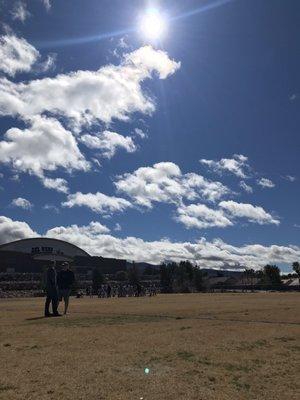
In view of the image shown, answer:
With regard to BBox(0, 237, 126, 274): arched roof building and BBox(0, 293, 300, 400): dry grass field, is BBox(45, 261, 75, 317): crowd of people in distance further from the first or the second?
BBox(0, 237, 126, 274): arched roof building

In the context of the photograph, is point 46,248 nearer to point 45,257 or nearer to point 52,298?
point 45,257

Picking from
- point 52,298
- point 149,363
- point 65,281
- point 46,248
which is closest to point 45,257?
point 46,248

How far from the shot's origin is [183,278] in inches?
5723

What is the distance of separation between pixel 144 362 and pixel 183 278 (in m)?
139

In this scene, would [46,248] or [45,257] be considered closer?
[45,257]

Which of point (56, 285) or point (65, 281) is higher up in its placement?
point (65, 281)

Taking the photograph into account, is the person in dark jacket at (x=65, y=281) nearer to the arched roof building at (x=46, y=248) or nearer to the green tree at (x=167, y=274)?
the arched roof building at (x=46, y=248)

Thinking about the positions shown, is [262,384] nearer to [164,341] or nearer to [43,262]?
[164,341]

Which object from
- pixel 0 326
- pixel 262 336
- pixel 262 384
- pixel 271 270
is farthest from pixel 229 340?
pixel 271 270

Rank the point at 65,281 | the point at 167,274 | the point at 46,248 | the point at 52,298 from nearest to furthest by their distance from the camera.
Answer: the point at 52,298 < the point at 65,281 < the point at 46,248 < the point at 167,274

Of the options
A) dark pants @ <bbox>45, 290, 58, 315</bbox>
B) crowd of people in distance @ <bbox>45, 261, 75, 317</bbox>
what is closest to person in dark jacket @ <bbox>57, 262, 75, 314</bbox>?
crowd of people in distance @ <bbox>45, 261, 75, 317</bbox>

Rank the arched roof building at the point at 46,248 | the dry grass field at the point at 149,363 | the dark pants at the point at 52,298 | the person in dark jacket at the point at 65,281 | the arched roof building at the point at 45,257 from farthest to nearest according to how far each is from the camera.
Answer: the arched roof building at the point at 46,248
the arched roof building at the point at 45,257
the person in dark jacket at the point at 65,281
the dark pants at the point at 52,298
the dry grass field at the point at 149,363

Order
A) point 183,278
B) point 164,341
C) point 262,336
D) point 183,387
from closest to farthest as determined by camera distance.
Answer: point 183,387 < point 164,341 < point 262,336 < point 183,278

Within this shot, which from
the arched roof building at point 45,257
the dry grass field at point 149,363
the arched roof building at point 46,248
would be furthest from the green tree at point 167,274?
the dry grass field at point 149,363
